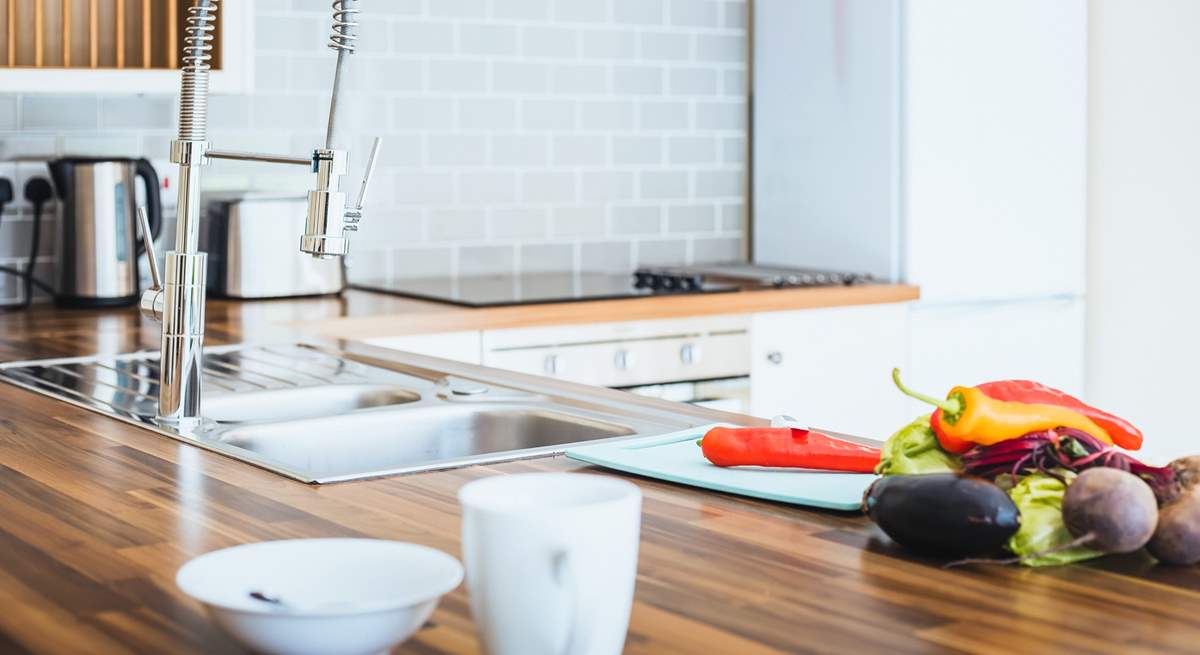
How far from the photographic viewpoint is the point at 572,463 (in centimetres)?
139

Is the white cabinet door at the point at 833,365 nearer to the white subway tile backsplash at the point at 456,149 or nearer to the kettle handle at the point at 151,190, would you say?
the white subway tile backsplash at the point at 456,149

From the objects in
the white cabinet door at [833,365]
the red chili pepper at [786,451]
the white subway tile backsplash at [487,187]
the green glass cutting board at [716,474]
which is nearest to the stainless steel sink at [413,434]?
the green glass cutting board at [716,474]

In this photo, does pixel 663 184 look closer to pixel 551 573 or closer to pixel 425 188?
pixel 425 188

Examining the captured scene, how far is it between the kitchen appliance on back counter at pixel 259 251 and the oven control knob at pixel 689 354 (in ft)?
2.46

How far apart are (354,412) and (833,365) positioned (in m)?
1.76

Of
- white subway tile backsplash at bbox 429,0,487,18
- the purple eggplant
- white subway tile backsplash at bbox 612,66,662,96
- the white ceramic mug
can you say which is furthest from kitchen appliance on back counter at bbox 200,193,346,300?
the white ceramic mug

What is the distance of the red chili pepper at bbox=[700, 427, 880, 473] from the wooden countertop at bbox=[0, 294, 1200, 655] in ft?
0.22

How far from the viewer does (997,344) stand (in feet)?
11.9

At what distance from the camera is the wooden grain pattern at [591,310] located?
8.86 feet

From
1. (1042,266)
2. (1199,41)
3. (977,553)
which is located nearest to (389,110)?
(1042,266)

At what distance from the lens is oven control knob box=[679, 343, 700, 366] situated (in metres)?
3.05

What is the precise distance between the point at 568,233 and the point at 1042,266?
1177 millimetres

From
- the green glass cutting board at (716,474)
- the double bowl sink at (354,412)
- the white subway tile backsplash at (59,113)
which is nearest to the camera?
the green glass cutting board at (716,474)

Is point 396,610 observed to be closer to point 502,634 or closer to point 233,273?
point 502,634
